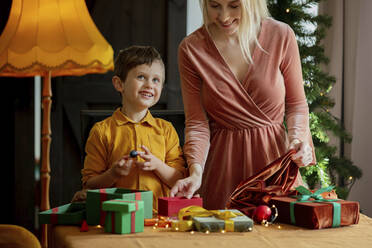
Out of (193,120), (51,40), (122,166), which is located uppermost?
(51,40)

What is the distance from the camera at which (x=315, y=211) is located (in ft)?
4.01

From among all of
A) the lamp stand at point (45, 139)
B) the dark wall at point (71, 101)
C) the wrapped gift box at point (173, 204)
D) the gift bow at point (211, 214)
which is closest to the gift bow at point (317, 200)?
the gift bow at point (211, 214)

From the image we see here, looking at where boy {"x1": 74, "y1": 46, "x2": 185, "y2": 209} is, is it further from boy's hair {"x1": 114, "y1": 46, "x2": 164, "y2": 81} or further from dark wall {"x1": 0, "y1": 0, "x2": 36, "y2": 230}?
dark wall {"x1": 0, "y1": 0, "x2": 36, "y2": 230}

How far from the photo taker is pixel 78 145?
3689mm

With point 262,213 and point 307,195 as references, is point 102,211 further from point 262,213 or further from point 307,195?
point 307,195

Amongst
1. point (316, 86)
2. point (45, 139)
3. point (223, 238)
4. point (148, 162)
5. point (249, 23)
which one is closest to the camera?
point (223, 238)

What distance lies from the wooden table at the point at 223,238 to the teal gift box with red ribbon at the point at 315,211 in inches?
0.7

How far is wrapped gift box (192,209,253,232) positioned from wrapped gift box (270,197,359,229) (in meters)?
0.13

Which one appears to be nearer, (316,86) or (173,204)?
(173,204)

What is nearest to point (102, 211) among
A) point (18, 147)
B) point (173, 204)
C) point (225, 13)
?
point (173, 204)

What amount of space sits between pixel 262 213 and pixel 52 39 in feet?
3.17

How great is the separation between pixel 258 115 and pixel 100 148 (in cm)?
50

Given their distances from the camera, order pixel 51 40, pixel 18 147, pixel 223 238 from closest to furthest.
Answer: pixel 223 238, pixel 51 40, pixel 18 147

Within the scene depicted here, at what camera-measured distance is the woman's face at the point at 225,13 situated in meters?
1.61
